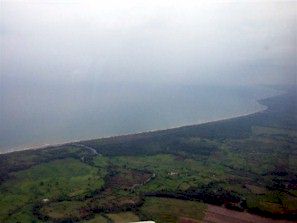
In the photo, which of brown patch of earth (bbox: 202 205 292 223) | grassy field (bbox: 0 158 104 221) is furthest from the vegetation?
brown patch of earth (bbox: 202 205 292 223)

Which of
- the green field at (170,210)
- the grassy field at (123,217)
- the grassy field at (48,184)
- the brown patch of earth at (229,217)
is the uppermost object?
the grassy field at (48,184)

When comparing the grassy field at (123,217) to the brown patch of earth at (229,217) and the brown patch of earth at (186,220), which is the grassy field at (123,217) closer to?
the brown patch of earth at (186,220)

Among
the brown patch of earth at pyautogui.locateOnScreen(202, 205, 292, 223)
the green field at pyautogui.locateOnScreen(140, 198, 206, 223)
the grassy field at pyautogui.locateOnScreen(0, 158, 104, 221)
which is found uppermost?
the grassy field at pyautogui.locateOnScreen(0, 158, 104, 221)

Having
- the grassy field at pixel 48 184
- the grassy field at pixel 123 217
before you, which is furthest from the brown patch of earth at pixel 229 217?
the grassy field at pixel 48 184

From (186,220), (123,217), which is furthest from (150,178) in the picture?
(186,220)

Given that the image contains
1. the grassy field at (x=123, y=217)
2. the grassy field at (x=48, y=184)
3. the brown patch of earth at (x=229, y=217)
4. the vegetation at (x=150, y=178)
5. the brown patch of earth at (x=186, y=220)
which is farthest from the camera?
the grassy field at (x=48, y=184)

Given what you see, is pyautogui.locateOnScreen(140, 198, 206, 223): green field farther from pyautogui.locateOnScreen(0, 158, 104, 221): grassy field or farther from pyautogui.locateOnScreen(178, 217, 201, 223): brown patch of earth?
pyautogui.locateOnScreen(0, 158, 104, 221): grassy field
